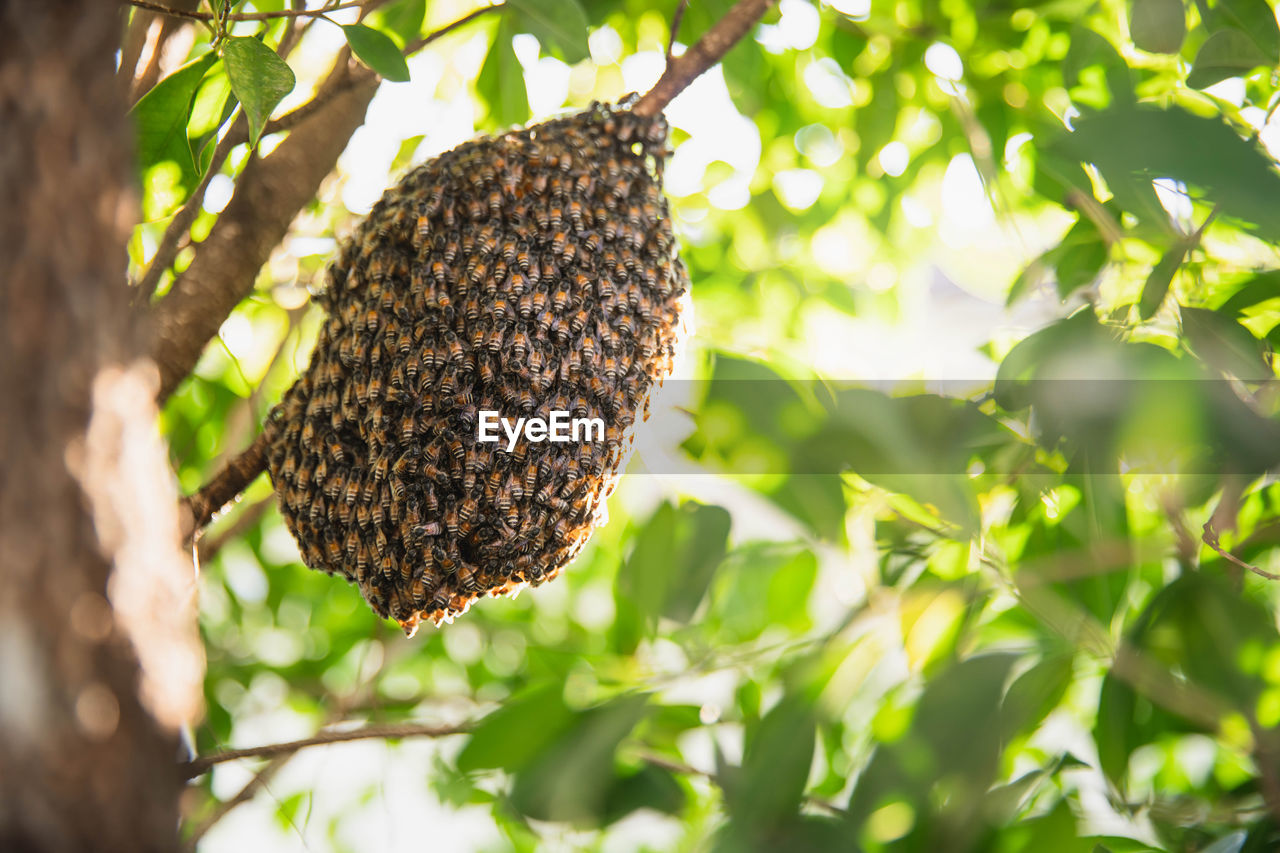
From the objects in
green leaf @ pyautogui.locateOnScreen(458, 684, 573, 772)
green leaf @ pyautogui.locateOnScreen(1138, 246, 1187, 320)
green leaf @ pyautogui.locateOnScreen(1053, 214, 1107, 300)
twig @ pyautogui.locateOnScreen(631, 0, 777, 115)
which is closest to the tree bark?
green leaf @ pyautogui.locateOnScreen(458, 684, 573, 772)

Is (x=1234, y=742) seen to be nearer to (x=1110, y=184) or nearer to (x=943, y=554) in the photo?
(x=943, y=554)

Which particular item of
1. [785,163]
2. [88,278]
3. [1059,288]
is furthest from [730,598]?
[88,278]

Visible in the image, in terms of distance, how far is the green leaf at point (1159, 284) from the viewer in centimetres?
71

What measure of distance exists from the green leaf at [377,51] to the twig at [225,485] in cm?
36

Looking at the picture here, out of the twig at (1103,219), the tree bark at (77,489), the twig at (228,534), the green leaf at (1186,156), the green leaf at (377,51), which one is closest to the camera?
the tree bark at (77,489)

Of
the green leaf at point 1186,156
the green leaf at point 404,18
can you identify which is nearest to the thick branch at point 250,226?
the green leaf at point 404,18

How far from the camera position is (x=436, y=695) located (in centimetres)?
159

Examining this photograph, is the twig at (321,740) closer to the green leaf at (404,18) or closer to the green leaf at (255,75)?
the green leaf at (255,75)

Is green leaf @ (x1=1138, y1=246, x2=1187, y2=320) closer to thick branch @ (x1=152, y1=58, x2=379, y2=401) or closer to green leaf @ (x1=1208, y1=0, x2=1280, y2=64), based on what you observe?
green leaf @ (x1=1208, y1=0, x2=1280, y2=64)

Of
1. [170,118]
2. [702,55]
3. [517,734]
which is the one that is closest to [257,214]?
[170,118]

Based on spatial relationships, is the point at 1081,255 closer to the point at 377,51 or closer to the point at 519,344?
the point at 519,344

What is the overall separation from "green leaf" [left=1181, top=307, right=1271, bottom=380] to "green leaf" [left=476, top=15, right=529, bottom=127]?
830 millimetres

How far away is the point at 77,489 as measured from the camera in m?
0.30

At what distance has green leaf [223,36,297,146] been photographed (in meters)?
0.65
